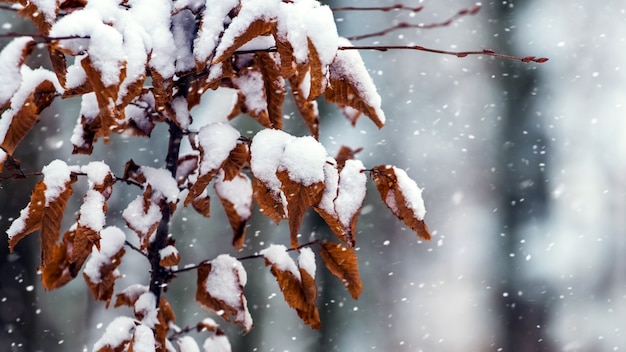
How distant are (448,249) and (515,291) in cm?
89

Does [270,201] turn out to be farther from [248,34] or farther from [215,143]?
[248,34]

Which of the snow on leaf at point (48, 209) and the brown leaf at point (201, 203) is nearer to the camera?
the snow on leaf at point (48, 209)

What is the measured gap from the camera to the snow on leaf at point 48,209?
2.76ft

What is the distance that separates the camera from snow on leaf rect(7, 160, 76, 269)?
2.76 feet

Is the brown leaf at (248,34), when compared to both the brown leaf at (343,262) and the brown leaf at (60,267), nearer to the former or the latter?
the brown leaf at (343,262)

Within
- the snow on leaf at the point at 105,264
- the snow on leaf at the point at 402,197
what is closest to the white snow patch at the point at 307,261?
the snow on leaf at the point at 402,197

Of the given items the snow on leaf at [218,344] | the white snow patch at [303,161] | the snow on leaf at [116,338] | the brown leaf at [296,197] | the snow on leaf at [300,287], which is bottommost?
the snow on leaf at [218,344]

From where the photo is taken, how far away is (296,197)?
32.1 inches

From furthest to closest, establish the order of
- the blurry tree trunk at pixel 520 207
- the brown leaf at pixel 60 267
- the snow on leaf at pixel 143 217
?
the blurry tree trunk at pixel 520 207 < the brown leaf at pixel 60 267 < the snow on leaf at pixel 143 217

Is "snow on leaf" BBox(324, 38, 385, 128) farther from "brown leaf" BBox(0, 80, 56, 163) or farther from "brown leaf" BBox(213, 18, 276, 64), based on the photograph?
"brown leaf" BBox(0, 80, 56, 163)

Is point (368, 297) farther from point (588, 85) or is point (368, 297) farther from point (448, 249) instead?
point (588, 85)

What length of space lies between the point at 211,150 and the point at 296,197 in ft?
0.64

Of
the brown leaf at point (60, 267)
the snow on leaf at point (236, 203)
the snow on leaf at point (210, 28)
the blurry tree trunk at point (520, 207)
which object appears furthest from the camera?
the blurry tree trunk at point (520, 207)

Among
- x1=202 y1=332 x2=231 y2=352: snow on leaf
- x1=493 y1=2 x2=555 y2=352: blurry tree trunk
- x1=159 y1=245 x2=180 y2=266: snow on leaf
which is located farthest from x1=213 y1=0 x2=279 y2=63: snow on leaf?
A: x1=493 y1=2 x2=555 y2=352: blurry tree trunk
